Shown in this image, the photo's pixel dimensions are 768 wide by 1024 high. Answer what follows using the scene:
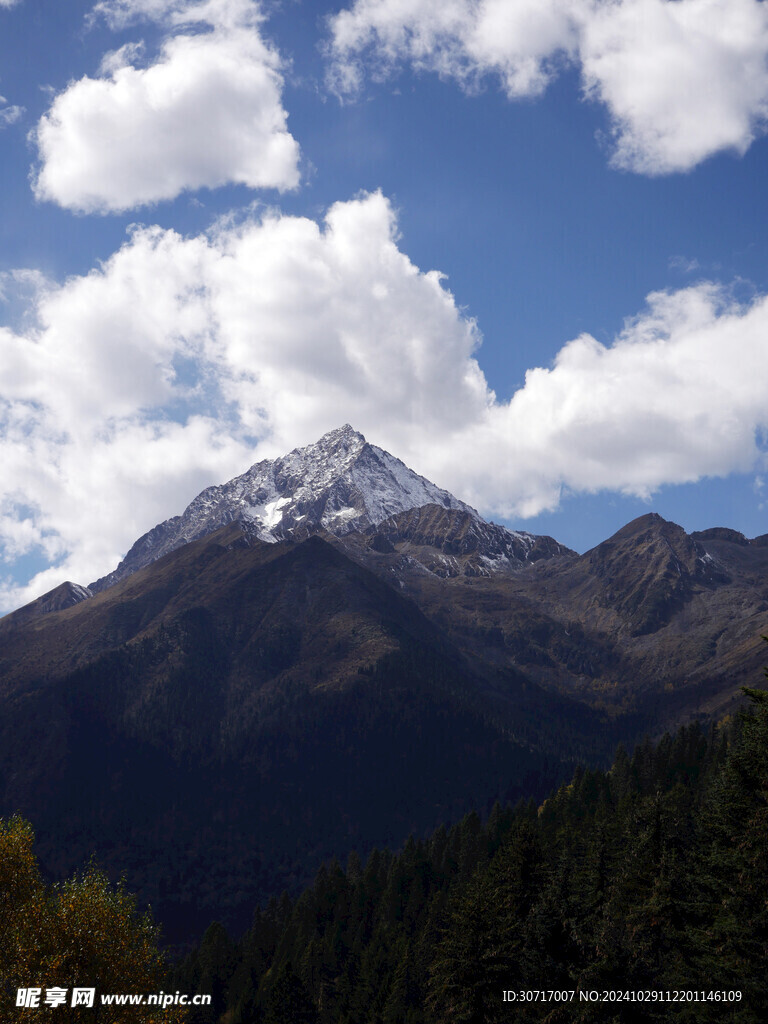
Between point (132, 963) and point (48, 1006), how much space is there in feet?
15.5

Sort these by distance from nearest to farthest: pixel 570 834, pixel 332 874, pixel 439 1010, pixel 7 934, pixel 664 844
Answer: pixel 7 934 → pixel 664 844 → pixel 439 1010 → pixel 570 834 → pixel 332 874

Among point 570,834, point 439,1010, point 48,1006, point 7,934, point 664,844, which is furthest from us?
point 570,834

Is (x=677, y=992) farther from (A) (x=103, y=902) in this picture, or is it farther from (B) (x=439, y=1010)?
(A) (x=103, y=902)

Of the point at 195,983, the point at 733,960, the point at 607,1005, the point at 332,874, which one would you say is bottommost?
the point at 195,983

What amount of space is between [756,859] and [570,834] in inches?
2780

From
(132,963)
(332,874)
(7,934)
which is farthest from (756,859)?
(332,874)

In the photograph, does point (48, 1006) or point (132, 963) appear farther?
point (132, 963)

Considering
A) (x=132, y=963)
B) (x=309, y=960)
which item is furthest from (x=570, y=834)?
(x=132, y=963)

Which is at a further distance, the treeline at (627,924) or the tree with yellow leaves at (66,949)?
the treeline at (627,924)

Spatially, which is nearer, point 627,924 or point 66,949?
point 66,949

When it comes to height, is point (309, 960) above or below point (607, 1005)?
below

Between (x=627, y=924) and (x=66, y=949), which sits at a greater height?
(x=66, y=949)

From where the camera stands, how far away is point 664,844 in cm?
4719

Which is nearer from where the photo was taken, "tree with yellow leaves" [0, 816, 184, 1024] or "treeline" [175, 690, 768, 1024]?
"tree with yellow leaves" [0, 816, 184, 1024]
